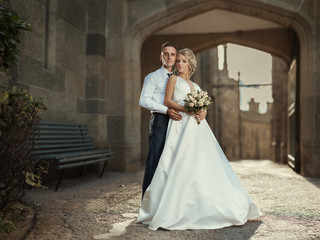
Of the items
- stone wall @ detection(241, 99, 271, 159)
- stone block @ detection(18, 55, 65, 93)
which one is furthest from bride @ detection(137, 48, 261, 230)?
stone wall @ detection(241, 99, 271, 159)

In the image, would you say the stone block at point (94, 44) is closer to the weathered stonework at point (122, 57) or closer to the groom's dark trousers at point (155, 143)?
the weathered stonework at point (122, 57)

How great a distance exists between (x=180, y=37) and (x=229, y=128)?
1515 centimetres

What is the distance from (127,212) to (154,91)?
1.24 m

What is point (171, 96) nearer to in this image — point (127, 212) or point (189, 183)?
point (189, 183)

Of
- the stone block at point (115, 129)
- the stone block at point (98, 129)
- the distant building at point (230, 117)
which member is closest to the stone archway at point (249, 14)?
the stone block at point (115, 129)

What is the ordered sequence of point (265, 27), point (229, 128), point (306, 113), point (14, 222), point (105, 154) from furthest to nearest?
point (229, 128)
point (265, 27)
point (306, 113)
point (105, 154)
point (14, 222)

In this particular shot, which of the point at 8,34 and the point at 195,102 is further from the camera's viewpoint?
the point at 195,102

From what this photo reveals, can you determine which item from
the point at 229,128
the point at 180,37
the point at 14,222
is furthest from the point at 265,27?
the point at 229,128

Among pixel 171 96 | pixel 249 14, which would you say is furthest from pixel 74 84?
pixel 249 14

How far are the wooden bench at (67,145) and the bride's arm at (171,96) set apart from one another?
1912mm

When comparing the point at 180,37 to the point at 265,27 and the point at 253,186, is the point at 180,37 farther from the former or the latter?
the point at 253,186

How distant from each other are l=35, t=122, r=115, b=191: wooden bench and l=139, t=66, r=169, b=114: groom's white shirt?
1.72 metres

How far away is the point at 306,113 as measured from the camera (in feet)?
19.2

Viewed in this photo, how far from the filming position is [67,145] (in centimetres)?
504
